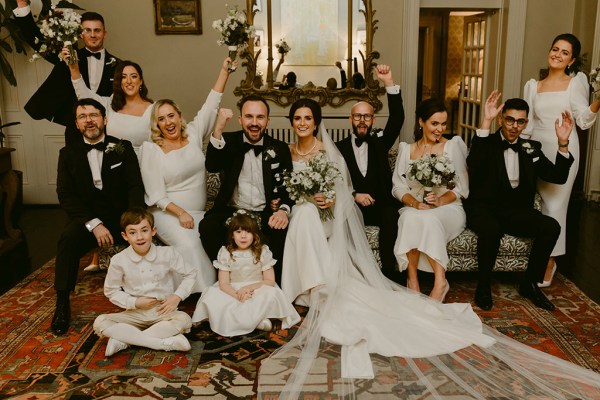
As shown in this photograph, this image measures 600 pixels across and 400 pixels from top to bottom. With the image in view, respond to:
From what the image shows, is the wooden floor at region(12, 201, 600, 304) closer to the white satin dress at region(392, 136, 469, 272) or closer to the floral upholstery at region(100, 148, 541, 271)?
the floral upholstery at region(100, 148, 541, 271)

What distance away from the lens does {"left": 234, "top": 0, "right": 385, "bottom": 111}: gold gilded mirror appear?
279 inches

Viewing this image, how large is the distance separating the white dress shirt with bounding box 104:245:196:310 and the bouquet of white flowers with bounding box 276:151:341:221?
95 cm

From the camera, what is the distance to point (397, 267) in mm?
4297

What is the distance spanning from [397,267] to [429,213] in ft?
1.61

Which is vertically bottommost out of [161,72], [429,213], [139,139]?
[429,213]

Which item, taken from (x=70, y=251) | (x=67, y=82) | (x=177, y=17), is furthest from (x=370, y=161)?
(x=177, y=17)

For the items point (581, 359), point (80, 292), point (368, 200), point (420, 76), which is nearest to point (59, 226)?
point (80, 292)

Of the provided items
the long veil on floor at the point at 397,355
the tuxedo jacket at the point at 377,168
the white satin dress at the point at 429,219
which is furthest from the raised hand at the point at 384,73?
the long veil on floor at the point at 397,355

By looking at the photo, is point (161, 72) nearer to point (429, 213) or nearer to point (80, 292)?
point (80, 292)

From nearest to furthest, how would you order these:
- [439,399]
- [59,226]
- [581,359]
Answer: [439,399]
[581,359]
[59,226]

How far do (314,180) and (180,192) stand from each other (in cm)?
106

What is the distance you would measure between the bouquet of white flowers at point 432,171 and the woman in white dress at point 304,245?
0.66 metres

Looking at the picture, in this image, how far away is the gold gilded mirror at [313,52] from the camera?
7.10 m

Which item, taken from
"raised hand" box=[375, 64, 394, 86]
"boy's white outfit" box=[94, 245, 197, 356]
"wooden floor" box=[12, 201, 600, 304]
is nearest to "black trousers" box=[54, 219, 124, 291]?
"boy's white outfit" box=[94, 245, 197, 356]
